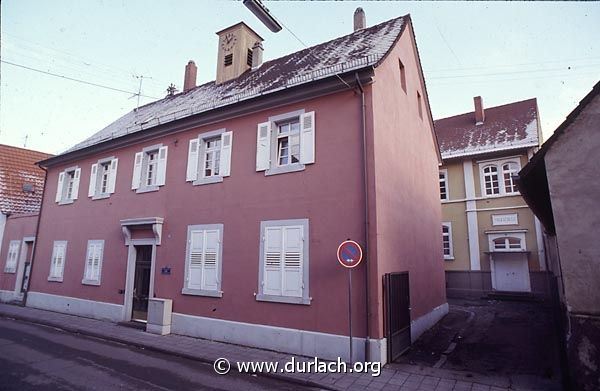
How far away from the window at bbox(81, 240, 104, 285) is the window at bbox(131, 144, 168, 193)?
117 inches

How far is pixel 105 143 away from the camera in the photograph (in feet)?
48.6

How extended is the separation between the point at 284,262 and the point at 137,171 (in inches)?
300

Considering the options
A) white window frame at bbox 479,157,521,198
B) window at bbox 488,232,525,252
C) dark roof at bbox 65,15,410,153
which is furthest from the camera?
white window frame at bbox 479,157,521,198

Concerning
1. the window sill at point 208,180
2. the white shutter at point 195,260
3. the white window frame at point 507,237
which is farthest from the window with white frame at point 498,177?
the white shutter at point 195,260

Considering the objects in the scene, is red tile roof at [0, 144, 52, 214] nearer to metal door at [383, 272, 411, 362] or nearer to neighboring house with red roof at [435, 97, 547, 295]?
metal door at [383, 272, 411, 362]

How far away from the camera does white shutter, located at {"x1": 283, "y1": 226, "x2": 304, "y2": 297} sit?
357 inches

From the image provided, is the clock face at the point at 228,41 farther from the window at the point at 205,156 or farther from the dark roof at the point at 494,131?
the dark roof at the point at 494,131

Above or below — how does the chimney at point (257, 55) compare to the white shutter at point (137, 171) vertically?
above

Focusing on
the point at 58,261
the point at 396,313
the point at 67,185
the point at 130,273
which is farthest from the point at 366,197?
the point at 67,185

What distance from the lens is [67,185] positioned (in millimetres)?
17047

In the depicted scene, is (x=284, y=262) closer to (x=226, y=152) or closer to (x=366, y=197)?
(x=366, y=197)

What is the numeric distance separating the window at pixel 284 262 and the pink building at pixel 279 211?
0.11ft

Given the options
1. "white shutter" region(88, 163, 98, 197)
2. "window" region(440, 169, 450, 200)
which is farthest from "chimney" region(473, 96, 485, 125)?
"white shutter" region(88, 163, 98, 197)

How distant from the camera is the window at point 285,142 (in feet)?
31.6
